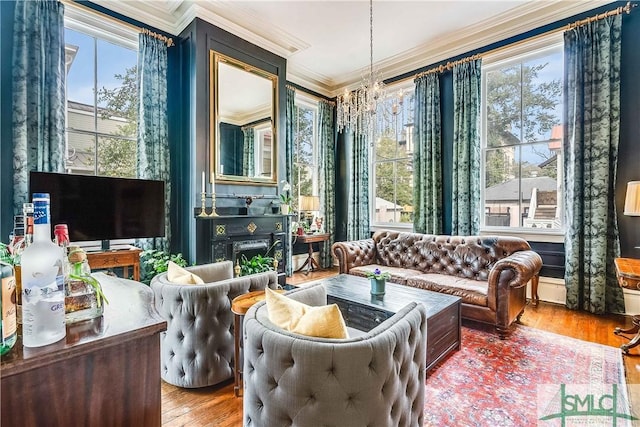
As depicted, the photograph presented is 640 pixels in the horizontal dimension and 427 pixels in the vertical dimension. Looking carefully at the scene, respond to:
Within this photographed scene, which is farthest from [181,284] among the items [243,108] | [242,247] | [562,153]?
[562,153]

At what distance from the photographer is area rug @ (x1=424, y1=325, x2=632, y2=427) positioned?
182 cm

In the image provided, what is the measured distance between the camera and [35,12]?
2994mm

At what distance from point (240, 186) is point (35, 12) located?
269 centimetres

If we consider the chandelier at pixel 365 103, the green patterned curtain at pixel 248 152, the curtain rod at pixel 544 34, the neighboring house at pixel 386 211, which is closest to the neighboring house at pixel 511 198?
the neighboring house at pixel 386 211

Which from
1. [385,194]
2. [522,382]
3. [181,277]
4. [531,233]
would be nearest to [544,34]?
[531,233]

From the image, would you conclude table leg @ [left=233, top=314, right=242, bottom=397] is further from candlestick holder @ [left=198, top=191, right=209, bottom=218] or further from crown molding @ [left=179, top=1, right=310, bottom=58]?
crown molding @ [left=179, top=1, right=310, bottom=58]

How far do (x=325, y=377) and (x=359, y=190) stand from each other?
4.89 m

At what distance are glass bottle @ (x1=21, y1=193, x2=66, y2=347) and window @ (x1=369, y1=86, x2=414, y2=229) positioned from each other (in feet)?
16.4

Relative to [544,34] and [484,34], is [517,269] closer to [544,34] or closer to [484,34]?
[544,34]

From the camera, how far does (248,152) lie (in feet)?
14.6

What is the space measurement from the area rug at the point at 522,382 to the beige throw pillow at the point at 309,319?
1.08 m

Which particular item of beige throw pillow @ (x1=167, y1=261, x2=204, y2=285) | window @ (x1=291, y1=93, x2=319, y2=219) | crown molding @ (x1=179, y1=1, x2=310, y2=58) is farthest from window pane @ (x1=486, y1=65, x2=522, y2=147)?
beige throw pillow @ (x1=167, y1=261, x2=204, y2=285)

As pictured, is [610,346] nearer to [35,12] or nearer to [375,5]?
[375,5]

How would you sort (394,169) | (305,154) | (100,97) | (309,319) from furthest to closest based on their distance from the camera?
(305,154) < (394,169) < (100,97) < (309,319)
